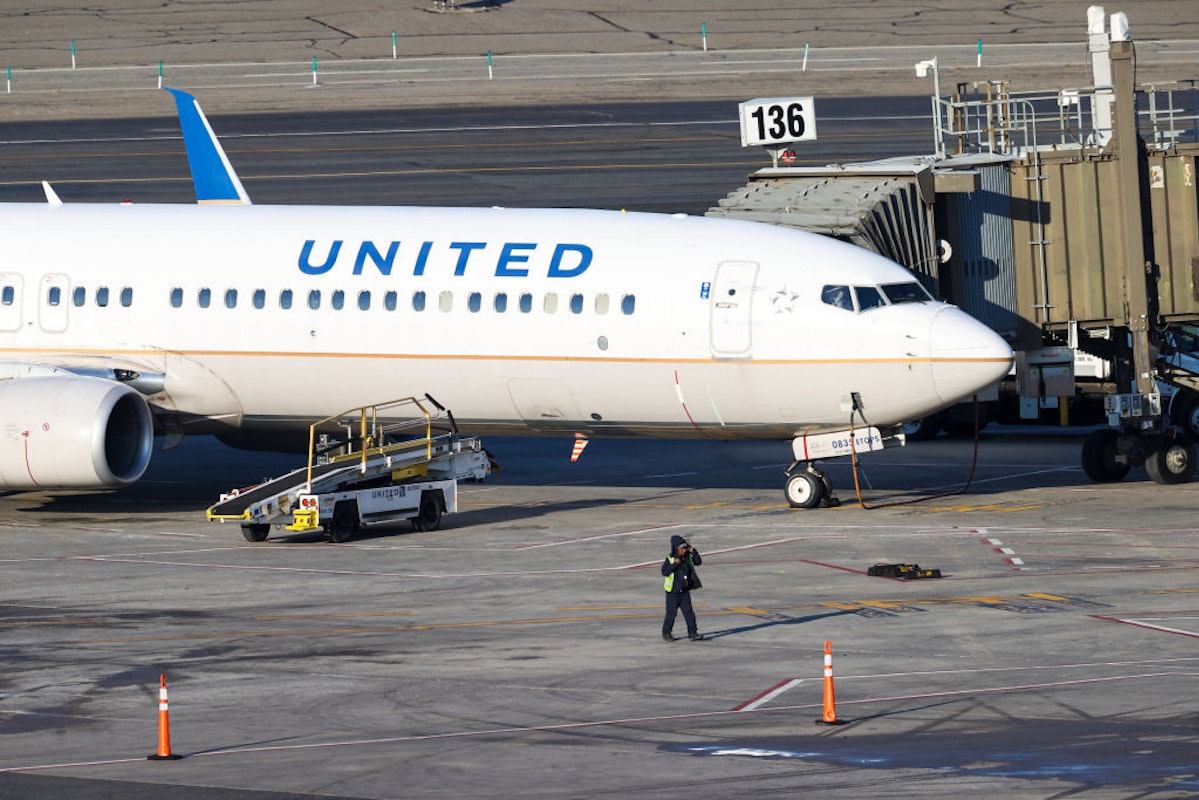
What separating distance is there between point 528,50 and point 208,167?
130ft

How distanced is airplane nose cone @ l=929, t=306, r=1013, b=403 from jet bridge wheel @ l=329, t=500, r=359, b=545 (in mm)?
10275

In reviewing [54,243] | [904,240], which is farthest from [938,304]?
[54,243]

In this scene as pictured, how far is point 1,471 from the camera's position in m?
36.5

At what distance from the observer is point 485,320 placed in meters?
36.9

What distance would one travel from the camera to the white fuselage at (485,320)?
35656 mm

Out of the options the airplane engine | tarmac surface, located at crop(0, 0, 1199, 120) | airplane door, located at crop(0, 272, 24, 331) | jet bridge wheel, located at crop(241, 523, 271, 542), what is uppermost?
tarmac surface, located at crop(0, 0, 1199, 120)

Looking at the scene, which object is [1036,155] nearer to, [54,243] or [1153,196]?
[1153,196]

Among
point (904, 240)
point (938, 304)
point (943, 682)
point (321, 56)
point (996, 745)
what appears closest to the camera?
point (996, 745)

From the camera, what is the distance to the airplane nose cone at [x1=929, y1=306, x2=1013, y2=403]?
114 ft

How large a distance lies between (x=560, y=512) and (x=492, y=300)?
4355 millimetres

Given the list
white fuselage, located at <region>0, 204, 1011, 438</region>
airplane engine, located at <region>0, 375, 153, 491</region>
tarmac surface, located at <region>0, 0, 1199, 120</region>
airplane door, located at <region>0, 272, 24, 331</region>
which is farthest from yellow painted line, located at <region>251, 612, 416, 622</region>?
tarmac surface, located at <region>0, 0, 1199, 120</region>

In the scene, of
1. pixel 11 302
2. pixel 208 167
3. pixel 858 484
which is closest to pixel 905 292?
pixel 858 484

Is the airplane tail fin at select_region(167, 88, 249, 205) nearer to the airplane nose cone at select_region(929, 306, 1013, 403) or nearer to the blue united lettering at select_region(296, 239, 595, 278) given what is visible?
the blue united lettering at select_region(296, 239, 595, 278)

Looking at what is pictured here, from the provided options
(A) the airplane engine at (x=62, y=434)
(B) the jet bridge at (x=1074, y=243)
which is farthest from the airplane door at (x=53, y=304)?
(B) the jet bridge at (x=1074, y=243)
